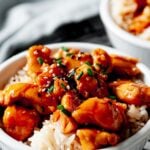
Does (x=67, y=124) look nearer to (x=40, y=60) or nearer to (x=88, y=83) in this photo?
(x=88, y=83)

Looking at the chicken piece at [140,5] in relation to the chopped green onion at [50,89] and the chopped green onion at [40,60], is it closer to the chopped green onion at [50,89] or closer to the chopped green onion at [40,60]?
the chopped green onion at [40,60]

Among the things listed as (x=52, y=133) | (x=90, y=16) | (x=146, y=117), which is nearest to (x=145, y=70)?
(x=146, y=117)

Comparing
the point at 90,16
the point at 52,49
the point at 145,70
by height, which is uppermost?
the point at 52,49

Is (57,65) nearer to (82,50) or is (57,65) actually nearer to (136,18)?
(82,50)

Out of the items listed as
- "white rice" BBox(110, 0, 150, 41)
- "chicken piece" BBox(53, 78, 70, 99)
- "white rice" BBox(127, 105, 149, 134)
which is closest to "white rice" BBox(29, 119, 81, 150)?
"chicken piece" BBox(53, 78, 70, 99)

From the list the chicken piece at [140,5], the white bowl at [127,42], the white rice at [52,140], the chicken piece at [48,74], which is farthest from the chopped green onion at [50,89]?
the chicken piece at [140,5]
